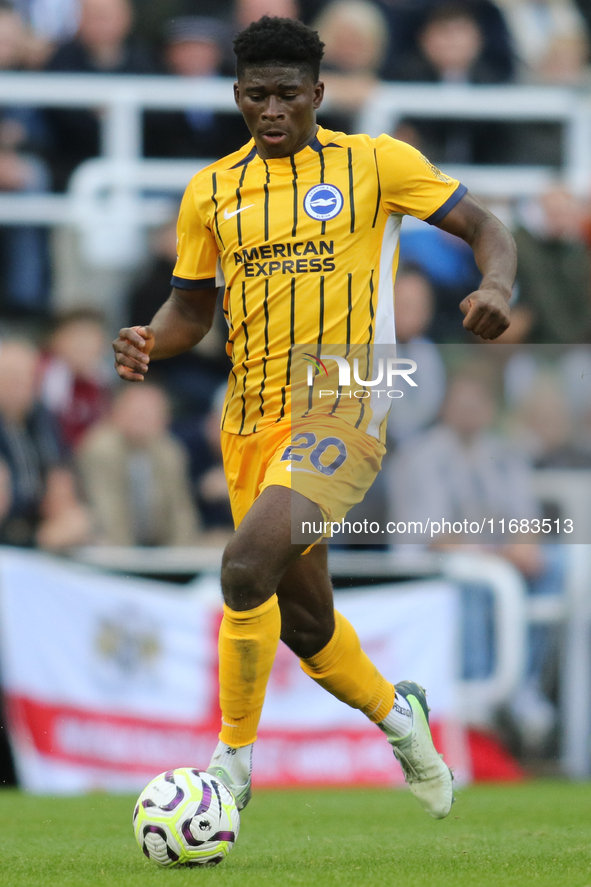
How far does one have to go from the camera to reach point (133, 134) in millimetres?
8945

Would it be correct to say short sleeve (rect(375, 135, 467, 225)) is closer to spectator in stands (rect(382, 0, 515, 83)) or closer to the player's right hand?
the player's right hand

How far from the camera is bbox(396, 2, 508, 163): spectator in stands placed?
9.43 meters

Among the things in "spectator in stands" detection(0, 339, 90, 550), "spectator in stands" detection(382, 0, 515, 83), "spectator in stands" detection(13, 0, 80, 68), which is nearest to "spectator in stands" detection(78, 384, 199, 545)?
"spectator in stands" detection(0, 339, 90, 550)

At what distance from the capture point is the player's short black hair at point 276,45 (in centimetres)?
420

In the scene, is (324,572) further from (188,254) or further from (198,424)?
(198,424)

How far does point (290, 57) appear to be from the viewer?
422cm

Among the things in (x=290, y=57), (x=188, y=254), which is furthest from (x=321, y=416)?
(x=290, y=57)

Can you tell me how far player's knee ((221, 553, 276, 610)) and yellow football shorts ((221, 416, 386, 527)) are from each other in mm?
295

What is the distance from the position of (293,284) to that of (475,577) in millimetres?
3888

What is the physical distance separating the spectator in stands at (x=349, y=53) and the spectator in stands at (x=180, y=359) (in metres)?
1.53

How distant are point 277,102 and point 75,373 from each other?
4.28 metres

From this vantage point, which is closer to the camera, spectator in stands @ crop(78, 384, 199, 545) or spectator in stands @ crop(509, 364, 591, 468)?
spectator in stands @ crop(78, 384, 199, 545)

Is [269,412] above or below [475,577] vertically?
above

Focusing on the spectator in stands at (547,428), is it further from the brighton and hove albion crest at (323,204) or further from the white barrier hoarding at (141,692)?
the brighton and hove albion crest at (323,204)
